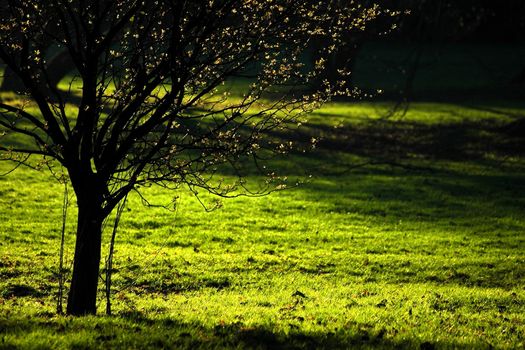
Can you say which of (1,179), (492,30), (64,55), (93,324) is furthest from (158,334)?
(492,30)

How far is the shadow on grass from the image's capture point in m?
7.76

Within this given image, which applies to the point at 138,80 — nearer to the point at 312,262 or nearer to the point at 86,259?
the point at 86,259

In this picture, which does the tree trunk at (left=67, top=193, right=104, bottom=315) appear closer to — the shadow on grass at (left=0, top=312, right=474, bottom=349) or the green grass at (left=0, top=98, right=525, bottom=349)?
the green grass at (left=0, top=98, right=525, bottom=349)

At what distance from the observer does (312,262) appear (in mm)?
15711

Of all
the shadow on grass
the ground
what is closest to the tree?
the shadow on grass

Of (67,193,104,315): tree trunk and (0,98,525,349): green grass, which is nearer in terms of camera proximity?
(0,98,525,349): green grass

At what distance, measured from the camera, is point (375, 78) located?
55625 mm

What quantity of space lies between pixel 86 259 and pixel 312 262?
673 cm

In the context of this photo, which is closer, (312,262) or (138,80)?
(138,80)

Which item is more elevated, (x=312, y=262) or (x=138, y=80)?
(x=138, y=80)

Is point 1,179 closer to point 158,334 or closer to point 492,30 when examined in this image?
point 158,334

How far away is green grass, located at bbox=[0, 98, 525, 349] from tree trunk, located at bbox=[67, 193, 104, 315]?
0.48m

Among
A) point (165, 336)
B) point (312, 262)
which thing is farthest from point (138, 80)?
point (312, 262)

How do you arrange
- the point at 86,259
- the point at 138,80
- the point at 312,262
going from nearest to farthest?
the point at 138,80 < the point at 86,259 < the point at 312,262
